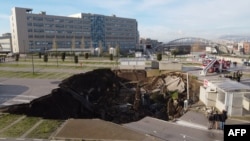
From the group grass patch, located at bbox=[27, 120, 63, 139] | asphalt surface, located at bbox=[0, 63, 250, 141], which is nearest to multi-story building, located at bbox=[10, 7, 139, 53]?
asphalt surface, located at bbox=[0, 63, 250, 141]

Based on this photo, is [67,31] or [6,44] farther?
[67,31]

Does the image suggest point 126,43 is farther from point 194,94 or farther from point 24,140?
point 24,140

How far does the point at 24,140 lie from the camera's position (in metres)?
12.4

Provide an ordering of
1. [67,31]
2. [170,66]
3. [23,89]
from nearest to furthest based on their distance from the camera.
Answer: [23,89], [170,66], [67,31]

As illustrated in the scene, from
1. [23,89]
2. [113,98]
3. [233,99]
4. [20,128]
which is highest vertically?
[233,99]

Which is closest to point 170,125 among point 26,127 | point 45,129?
point 45,129

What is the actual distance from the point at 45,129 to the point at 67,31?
109330mm

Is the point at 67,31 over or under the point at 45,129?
over

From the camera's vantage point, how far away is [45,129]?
13.8 metres

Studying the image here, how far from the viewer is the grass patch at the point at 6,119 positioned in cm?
1482

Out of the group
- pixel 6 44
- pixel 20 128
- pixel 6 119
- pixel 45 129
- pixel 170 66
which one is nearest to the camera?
pixel 45 129

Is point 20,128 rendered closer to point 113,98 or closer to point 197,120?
point 197,120

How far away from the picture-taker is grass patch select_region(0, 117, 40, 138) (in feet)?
43.2

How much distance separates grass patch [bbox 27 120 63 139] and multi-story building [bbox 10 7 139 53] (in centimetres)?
9149
